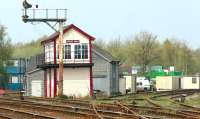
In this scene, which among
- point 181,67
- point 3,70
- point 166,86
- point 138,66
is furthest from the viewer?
point 181,67

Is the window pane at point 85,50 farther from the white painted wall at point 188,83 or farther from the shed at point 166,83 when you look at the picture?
the white painted wall at point 188,83

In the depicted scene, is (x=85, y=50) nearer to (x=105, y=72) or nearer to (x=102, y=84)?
(x=102, y=84)

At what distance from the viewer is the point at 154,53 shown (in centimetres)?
11462

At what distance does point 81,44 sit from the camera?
52.6 meters

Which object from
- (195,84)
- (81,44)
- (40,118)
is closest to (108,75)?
(81,44)

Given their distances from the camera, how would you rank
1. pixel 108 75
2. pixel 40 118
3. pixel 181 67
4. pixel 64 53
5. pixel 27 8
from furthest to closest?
pixel 181 67
pixel 108 75
pixel 64 53
pixel 27 8
pixel 40 118

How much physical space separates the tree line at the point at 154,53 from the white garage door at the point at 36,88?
1908 inches

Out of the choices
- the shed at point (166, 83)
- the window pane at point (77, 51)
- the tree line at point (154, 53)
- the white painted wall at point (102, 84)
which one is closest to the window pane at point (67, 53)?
the window pane at point (77, 51)

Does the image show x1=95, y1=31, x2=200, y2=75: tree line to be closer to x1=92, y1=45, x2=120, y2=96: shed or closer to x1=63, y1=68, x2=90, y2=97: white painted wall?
x1=92, y1=45, x2=120, y2=96: shed

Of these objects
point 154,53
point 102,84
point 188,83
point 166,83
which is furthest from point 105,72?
point 154,53

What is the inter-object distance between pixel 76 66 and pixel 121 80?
15114 millimetres

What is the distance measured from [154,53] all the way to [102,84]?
52.9 m

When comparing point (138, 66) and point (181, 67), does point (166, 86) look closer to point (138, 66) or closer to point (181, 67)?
point (138, 66)

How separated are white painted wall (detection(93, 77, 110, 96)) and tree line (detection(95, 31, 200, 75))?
149 feet
